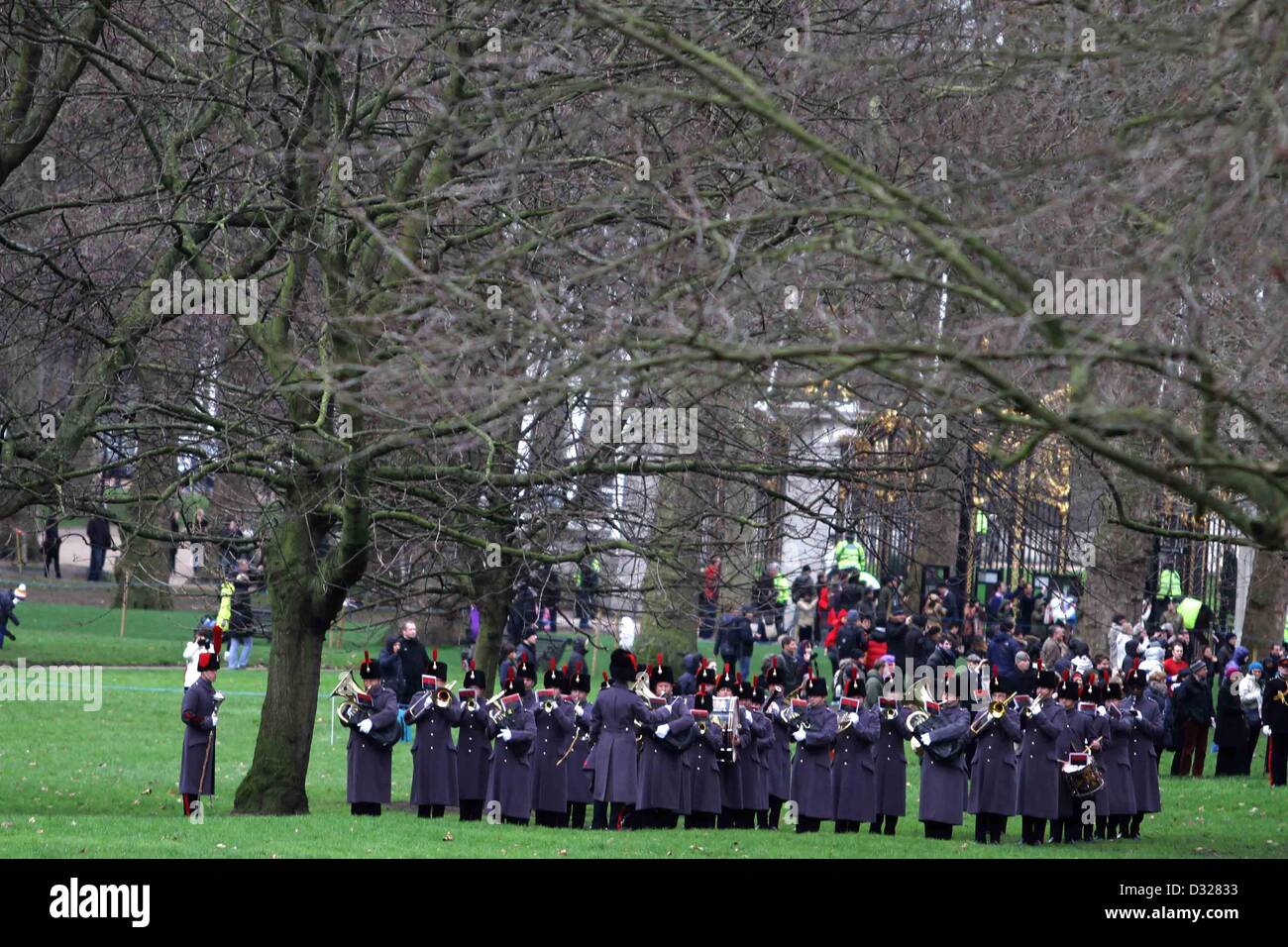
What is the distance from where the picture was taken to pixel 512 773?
62.2 feet

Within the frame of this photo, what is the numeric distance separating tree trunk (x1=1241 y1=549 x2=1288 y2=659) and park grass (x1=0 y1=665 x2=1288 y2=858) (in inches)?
195

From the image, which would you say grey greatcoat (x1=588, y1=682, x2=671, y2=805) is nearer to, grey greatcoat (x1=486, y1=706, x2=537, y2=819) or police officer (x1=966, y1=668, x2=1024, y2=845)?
grey greatcoat (x1=486, y1=706, x2=537, y2=819)

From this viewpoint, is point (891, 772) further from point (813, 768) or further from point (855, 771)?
point (813, 768)

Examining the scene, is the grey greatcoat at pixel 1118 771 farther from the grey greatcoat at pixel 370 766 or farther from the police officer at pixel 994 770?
the grey greatcoat at pixel 370 766

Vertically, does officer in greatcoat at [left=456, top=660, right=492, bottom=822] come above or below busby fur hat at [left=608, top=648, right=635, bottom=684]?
below

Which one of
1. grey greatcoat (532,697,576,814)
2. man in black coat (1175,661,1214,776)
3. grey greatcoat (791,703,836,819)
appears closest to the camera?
grey greatcoat (791,703,836,819)

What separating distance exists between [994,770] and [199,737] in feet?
25.5

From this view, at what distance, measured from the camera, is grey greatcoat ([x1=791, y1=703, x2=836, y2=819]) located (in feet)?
62.2

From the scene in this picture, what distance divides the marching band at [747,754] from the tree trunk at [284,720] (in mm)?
1745

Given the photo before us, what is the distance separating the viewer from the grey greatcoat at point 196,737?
17453 mm

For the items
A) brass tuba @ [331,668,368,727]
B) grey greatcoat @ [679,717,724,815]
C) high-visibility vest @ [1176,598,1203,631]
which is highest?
high-visibility vest @ [1176,598,1203,631]

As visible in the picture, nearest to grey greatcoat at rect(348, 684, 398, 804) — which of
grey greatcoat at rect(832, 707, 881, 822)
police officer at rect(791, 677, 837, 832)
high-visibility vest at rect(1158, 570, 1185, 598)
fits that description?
police officer at rect(791, 677, 837, 832)

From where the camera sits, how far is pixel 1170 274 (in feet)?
31.8
